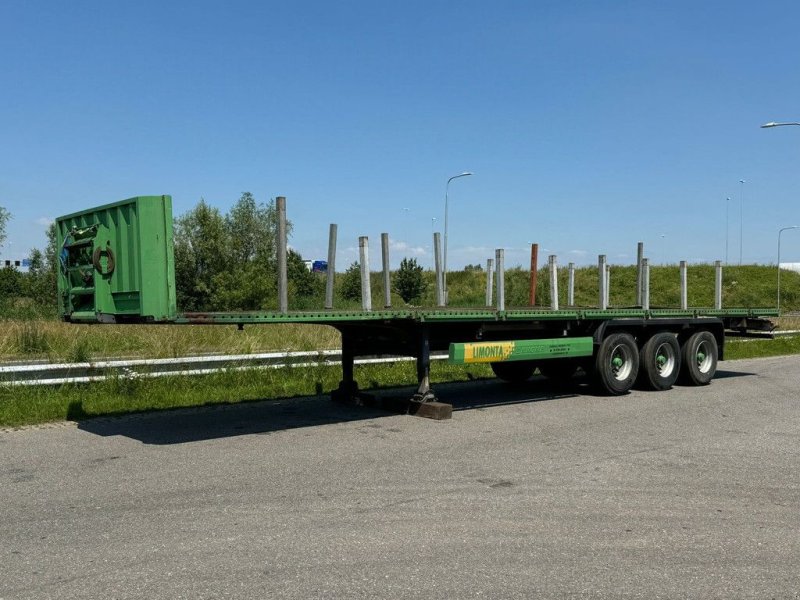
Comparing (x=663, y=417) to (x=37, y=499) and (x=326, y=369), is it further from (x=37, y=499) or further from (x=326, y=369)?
(x=37, y=499)

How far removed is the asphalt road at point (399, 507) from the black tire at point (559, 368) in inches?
129

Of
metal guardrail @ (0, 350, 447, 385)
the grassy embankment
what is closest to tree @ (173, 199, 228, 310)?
the grassy embankment

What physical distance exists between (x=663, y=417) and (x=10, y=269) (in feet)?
160

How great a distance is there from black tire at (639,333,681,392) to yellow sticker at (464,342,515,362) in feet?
11.4

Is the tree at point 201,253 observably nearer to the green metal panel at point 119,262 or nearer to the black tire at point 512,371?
the black tire at point 512,371

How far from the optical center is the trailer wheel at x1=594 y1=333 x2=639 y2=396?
41.7 ft

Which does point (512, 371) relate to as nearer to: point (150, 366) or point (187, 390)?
point (187, 390)

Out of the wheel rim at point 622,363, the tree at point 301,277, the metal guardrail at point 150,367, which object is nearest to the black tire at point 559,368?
the wheel rim at point 622,363

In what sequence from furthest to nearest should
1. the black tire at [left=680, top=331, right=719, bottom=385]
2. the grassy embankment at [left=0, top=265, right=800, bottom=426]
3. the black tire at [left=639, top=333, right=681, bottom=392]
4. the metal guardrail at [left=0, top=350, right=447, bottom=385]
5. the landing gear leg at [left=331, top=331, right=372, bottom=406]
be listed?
the black tire at [left=680, top=331, right=719, bottom=385], the black tire at [left=639, top=333, right=681, bottom=392], the landing gear leg at [left=331, top=331, right=372, bottom=406], the metal guardrail at [left=0, top=350, right=447, bottom=385], the grassy embankment at [left=0, top=265, right=800, bottom=426]

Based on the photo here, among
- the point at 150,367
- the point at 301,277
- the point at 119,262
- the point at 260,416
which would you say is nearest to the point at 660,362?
the point at 260,416

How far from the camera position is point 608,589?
174 inches

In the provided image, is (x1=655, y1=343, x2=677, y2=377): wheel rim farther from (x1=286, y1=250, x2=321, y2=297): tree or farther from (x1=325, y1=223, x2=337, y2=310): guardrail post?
(x1=286, y1=250, x2=321, y2=297): tree

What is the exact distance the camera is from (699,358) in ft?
48.2

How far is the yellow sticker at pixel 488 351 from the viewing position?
34.8ft
